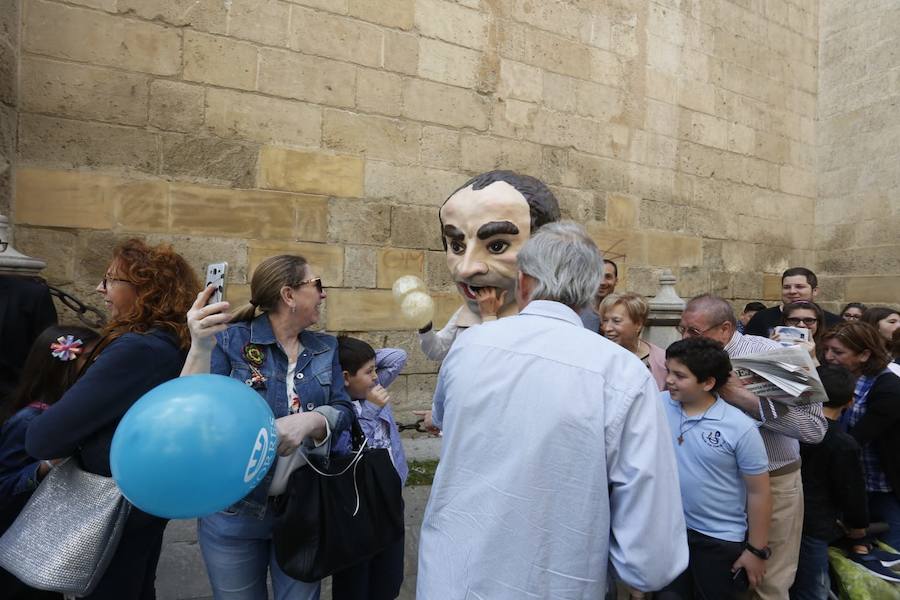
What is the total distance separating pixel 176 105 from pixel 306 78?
943 mm

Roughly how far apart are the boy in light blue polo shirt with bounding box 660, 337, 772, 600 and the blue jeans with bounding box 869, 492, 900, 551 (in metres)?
1.13

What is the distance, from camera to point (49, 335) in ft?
6.81

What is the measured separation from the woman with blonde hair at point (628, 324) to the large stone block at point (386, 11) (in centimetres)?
297

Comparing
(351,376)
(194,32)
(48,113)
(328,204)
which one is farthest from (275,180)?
(351,376)

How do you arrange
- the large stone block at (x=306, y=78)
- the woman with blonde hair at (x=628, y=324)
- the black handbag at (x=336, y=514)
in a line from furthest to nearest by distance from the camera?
the large stone block at (x=306, y=78) → the woman with blonde hair at (x=628, y=324) → the black handbag at (x=336, y=514)

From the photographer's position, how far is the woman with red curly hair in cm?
175

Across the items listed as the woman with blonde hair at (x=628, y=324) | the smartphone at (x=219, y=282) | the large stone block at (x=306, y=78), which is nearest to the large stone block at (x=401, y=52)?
the large stone block at (x=306, y=78)

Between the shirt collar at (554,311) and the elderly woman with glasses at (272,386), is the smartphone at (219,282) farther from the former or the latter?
the shirt collar at (554,311)

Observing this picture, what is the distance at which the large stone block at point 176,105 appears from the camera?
3.89m

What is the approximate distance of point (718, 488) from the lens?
2.36 m

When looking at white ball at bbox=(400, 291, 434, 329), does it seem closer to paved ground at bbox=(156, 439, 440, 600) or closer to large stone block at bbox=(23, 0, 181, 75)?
Result: paved ground at bbox=(156, 439, 440, 600)

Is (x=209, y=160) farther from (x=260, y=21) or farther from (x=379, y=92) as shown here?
(x=379, y=92)

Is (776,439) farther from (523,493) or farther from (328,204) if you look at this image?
(328,204)

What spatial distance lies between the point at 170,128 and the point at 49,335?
2.31 meters
